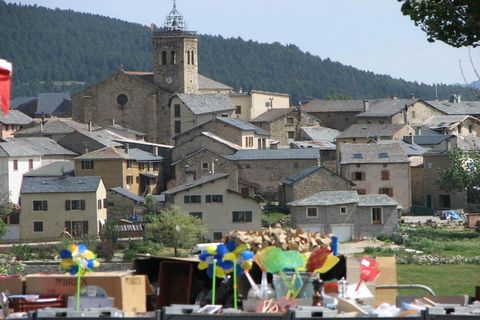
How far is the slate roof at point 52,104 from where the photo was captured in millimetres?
104938

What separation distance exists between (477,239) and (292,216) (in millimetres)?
7674

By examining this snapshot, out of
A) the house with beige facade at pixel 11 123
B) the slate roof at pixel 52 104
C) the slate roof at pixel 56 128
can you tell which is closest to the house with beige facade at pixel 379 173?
the slate roof at pixel 56 128

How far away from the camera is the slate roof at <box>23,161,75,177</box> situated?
2515 inches

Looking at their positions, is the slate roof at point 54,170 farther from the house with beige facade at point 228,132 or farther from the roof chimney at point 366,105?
the roof chimney at point 366,105

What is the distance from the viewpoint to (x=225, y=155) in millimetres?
67000

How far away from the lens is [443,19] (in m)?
20.8

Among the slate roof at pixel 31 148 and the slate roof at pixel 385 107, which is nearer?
the slate roof at pixel 31 148

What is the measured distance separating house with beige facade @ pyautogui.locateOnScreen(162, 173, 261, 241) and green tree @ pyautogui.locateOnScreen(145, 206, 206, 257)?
1958 mm

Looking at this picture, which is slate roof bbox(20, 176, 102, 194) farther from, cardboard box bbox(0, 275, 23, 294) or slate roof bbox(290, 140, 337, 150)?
cardboard box bbox(0, 275, 23, 294)

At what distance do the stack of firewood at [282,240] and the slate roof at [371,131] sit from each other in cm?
6002

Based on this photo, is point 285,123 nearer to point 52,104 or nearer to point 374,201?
point 374,201

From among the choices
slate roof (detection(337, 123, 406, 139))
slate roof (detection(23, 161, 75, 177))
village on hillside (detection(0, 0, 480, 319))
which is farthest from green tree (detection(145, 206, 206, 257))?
slate roof (detection(337, 123, 406, 139))

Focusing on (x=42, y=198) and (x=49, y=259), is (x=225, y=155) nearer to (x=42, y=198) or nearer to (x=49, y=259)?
(x=42, y=198)

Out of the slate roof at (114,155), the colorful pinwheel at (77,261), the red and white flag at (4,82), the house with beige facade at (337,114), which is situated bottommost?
the colorful pinwheel at (77,261)
